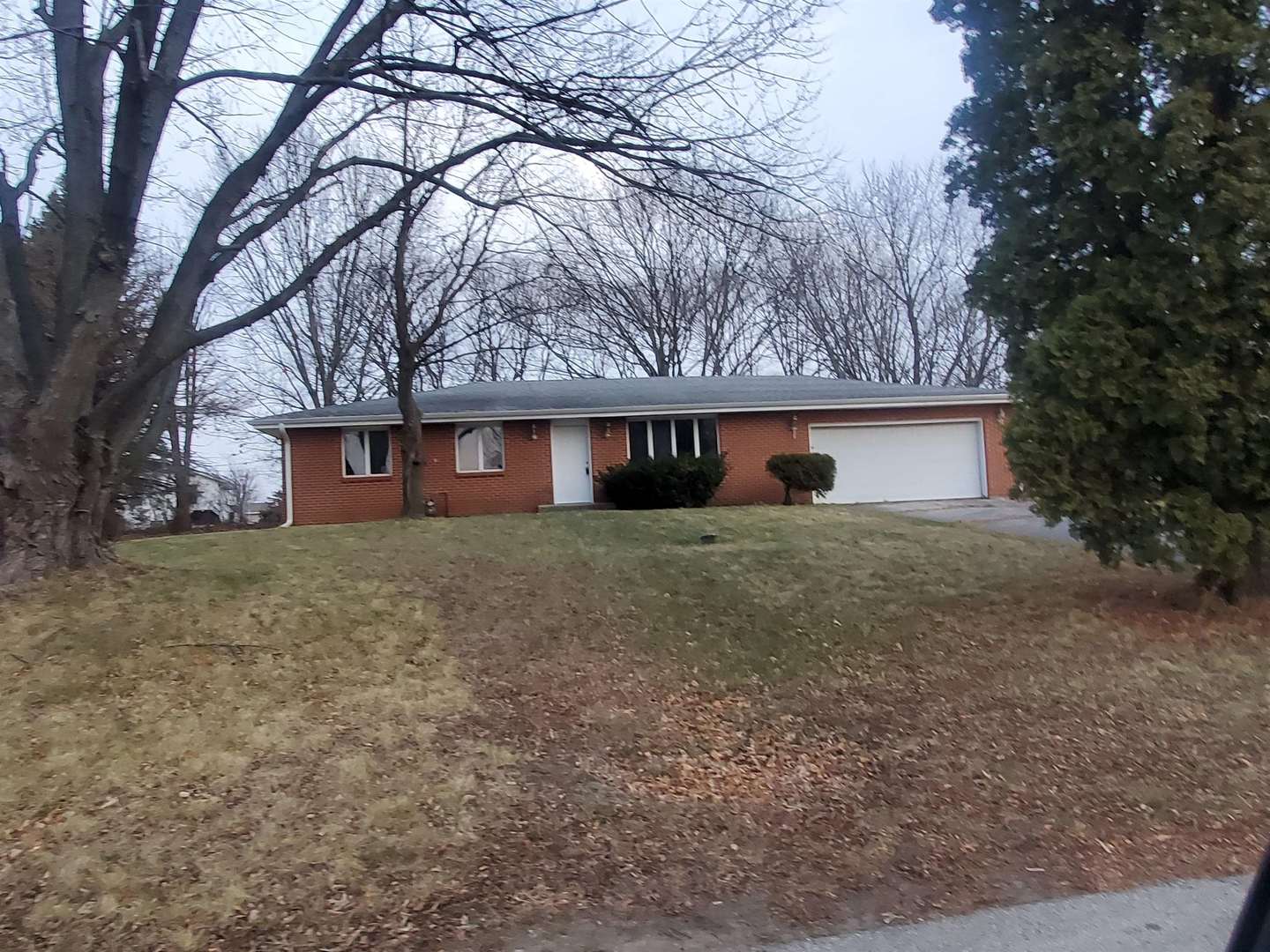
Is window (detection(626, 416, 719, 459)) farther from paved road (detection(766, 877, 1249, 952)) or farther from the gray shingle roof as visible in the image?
paved road (detection(766, 877, 1249, 952))

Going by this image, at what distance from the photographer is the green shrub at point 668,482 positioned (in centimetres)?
1941

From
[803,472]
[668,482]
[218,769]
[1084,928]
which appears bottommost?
[1084,928]

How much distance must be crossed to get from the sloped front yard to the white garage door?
11.5 meters

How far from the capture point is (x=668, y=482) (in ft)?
63.5

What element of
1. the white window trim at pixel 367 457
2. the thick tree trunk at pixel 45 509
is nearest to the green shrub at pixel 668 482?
the white window trim at pixel 367 457

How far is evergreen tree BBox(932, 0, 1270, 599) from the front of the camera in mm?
7797

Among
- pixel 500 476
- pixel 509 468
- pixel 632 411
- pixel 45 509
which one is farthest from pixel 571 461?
pixel 45 509

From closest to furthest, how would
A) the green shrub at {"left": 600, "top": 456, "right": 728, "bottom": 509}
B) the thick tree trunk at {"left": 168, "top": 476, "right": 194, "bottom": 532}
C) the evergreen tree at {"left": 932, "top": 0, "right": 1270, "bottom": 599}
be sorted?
the evergreen tree at {"left": 932, "top": 0, "right": 1270, "bottom": 599}
the green shrub at {"left": 600, "top": 456, "right": 728, "bottom": 509}
the thick tree trunk at {"left": 168, "top": 476, "right": 194, "bottom": 532}

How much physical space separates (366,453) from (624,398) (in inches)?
228

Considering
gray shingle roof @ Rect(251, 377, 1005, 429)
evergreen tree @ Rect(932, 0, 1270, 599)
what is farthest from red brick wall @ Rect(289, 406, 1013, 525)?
evergreen tree @ Rect(932, 0, 1270, 599)

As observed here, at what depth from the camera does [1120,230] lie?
8609 millimetres

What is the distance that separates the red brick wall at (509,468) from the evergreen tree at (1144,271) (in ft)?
37.7

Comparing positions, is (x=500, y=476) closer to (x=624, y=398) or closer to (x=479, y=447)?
(x=479, y=447)

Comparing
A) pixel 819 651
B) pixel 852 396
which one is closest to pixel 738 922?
pixel 819 651
